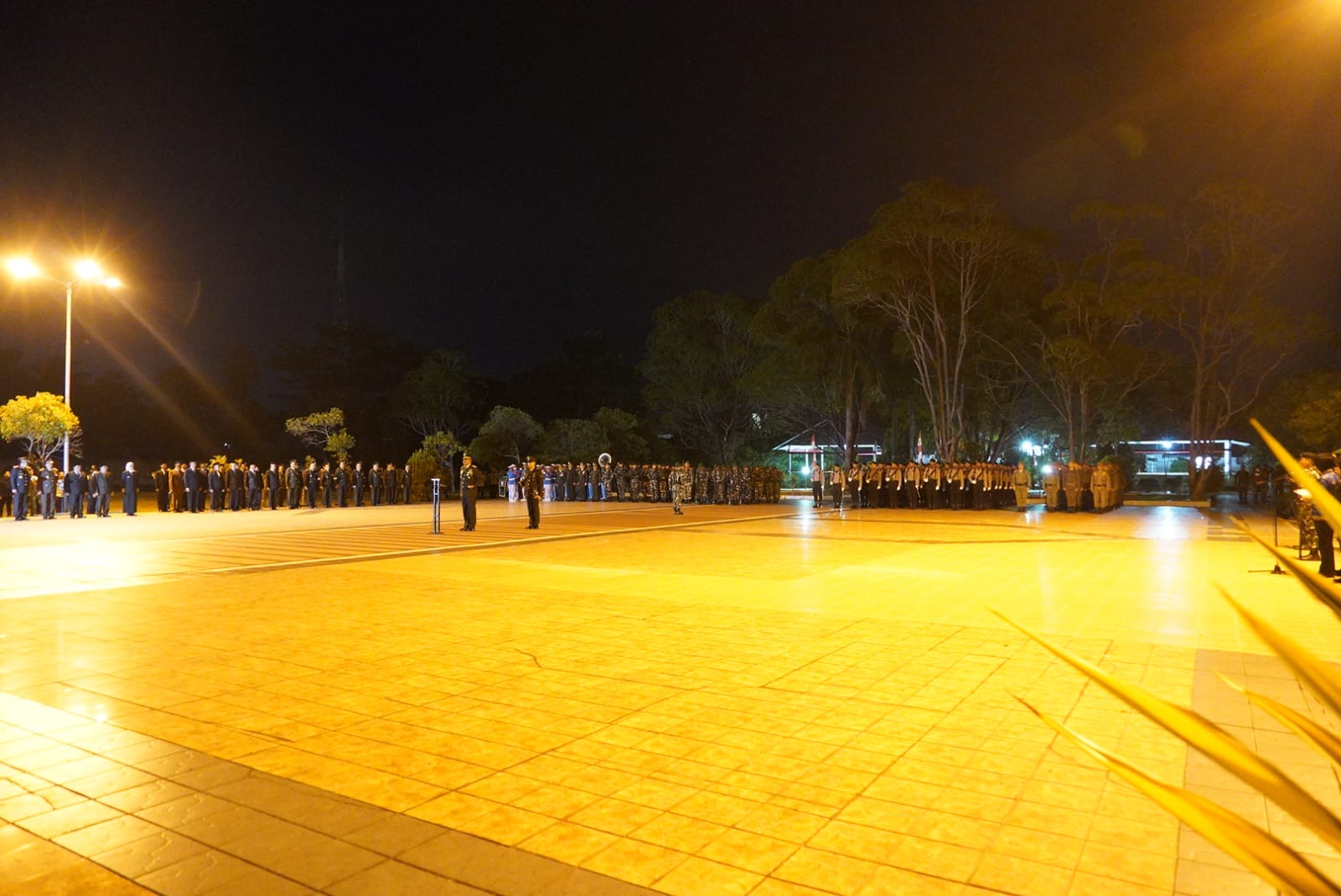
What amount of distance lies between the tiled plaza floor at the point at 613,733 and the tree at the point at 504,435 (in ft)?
91.3

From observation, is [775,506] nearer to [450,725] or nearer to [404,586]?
[404,586]

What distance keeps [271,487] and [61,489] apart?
19.1ft

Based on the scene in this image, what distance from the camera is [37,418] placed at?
81.5ft

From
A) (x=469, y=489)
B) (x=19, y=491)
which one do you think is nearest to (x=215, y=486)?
(x=19, y=491)

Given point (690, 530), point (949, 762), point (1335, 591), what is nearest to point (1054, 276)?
point (690, 530)

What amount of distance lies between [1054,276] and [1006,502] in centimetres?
1261

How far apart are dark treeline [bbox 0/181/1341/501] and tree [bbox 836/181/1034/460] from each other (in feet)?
0.26

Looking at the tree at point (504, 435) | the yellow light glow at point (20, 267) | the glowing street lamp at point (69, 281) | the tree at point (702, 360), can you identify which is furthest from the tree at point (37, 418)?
the tree at point (702, 360)

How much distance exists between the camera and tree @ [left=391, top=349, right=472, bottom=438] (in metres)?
42.3

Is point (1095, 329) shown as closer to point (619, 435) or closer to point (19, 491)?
point (619, 435)

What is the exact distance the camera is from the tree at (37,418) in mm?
24750

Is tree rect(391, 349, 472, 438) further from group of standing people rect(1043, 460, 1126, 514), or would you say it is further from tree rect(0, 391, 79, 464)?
group of standing people rect(1043, 460, 1126, 514)

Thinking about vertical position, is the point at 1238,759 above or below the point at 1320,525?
above

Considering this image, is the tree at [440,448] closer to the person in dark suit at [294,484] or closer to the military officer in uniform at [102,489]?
the person in dark suit at [294,484]
